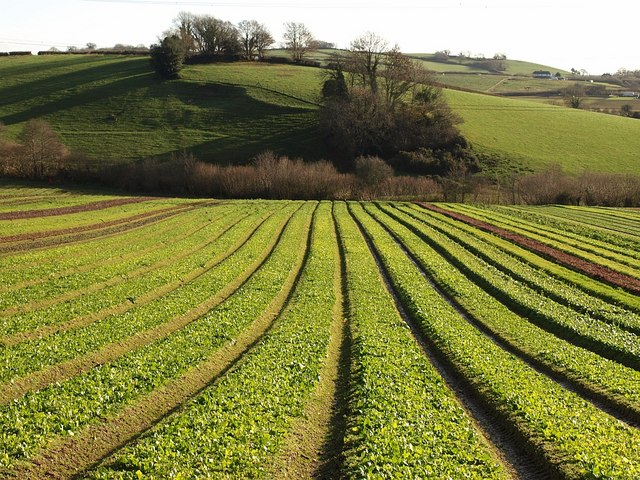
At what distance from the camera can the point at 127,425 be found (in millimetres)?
14398

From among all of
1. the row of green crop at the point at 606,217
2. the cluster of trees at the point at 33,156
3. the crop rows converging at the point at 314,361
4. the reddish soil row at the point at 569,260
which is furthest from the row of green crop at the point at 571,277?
the cluster of trees at the point at 33,156

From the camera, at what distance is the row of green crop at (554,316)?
21.1 m

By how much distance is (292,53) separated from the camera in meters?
160

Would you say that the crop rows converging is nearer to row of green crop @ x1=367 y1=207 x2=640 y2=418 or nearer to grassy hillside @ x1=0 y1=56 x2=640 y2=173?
row of green crop @ x1=367 y1=207 x2=640 y2=418

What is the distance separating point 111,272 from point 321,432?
22222 mm

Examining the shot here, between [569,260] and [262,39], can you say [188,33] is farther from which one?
[569,260]

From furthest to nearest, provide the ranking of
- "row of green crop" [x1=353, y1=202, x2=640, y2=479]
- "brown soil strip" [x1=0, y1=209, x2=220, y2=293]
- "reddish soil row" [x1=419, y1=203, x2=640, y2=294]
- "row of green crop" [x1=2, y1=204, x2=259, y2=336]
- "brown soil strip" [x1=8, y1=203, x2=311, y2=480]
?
"reddish soil row" [x1=419, y1=203, x2=640, y2=294]
"brown soil strip" [x1=0, y1=209, x2=220, y2=293]
"row of green crop" [x1=2, y1=204, x2=259, y2=336]
"row of green crop" [x1=353, y1=202, x2=640, y2=479]
"brown soil strip" [x1=8, y1=203, x2=311, y2=480]

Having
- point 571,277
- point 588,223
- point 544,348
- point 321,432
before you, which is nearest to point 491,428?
point 321,432

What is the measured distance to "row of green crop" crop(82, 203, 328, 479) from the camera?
38.8 feet

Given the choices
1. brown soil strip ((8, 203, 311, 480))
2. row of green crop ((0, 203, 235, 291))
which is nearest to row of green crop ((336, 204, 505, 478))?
brown soil strip ((8, 203, 311, 480))

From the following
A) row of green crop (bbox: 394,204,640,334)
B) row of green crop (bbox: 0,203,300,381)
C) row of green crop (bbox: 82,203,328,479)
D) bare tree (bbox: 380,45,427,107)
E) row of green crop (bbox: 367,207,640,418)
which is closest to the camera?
row of green crop (bbox: 82,203,328,479)

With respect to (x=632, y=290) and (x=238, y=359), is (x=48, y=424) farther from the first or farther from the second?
(x=632, y=290)

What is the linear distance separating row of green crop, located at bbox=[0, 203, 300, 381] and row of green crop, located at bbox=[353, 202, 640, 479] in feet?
42.0

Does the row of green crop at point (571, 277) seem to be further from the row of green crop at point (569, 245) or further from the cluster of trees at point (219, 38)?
the cluster of trees at point (219, 38)
